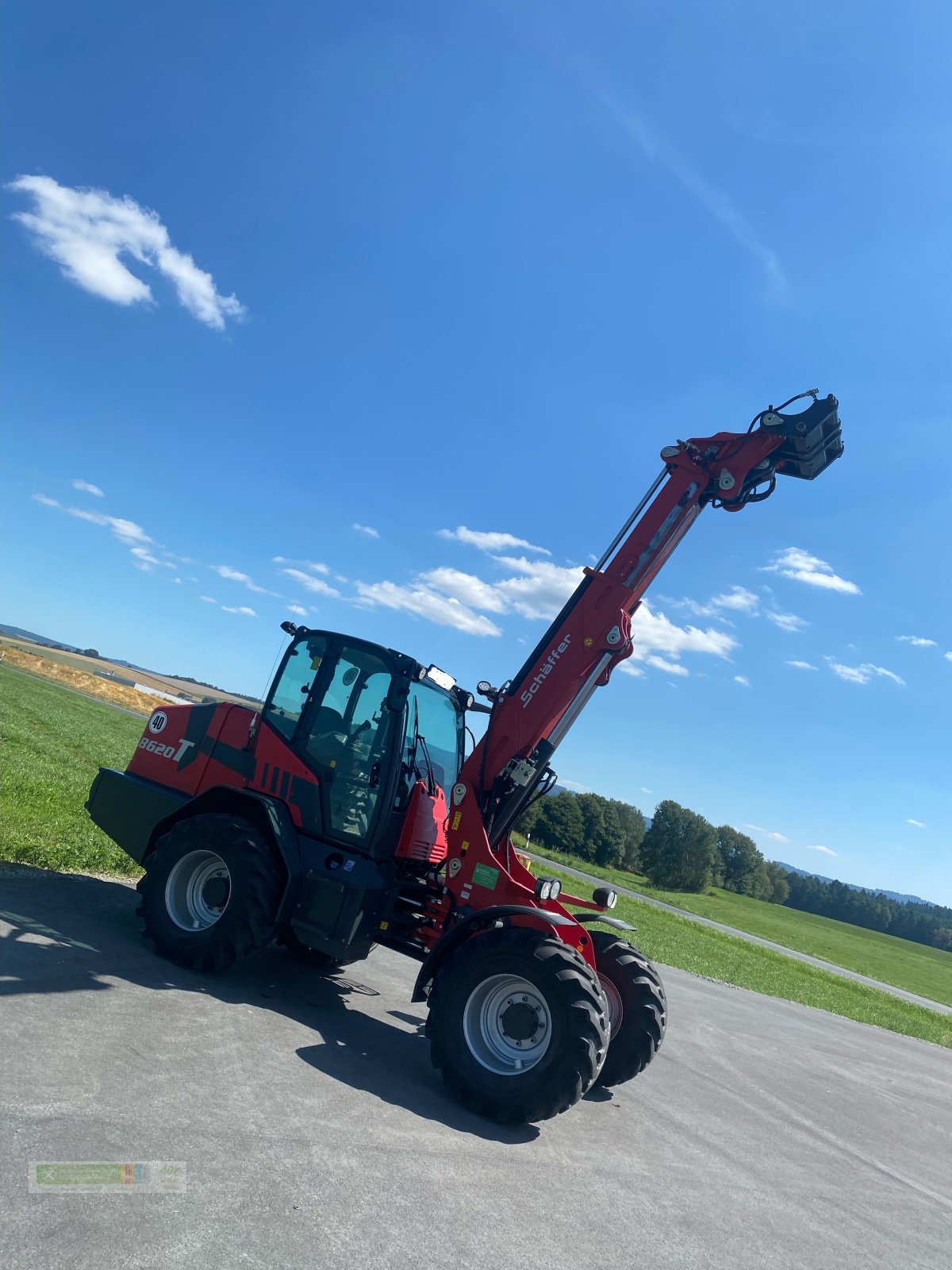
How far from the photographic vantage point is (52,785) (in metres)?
13.8

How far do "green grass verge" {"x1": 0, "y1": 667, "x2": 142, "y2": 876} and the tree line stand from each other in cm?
2831

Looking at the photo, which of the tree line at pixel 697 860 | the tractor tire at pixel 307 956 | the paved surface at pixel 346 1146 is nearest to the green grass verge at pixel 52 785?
the paved surface at pixel 346 1146

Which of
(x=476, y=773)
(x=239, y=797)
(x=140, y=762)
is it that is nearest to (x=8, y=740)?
(x=140, y=762)

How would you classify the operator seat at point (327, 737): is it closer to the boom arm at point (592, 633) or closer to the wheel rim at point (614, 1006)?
the boom arm at point (592, 633)

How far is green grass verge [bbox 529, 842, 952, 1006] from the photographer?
160 ft

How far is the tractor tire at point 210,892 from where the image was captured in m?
6.54

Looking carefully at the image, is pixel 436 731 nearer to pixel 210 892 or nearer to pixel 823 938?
pixel 210 892

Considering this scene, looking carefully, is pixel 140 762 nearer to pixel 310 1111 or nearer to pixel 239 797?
pixel 239 797

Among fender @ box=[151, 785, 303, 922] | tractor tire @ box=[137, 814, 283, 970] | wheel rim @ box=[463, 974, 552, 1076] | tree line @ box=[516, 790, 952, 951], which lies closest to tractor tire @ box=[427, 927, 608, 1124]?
wheel rim @ box=[463, 974, 552, 1076]

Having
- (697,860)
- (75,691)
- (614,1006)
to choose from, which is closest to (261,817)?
(614,1006)

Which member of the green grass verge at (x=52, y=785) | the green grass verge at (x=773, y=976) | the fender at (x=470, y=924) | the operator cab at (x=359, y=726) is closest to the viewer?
the fender at (x=470, y=924)

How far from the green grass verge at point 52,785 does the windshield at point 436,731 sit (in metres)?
4.80

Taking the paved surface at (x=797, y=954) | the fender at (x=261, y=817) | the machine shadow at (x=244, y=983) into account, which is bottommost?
the paved surface at (x=797, y=954)

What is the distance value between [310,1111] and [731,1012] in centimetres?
1062
